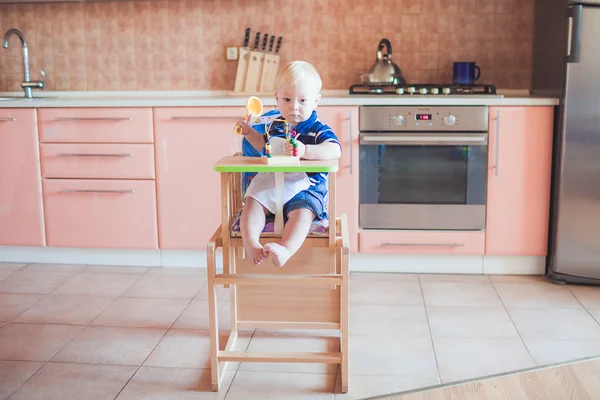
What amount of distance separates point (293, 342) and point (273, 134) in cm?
82

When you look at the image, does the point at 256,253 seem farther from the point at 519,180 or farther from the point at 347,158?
the point at 519,180

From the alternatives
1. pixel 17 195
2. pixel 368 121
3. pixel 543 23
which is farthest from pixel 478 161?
pixel 17 195

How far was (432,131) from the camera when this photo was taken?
3.29 m

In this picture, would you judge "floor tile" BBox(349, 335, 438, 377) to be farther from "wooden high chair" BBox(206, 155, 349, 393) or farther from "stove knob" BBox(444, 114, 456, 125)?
"stove knob" BBox(444, 114, 456, 125)

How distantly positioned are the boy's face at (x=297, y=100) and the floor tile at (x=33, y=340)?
48.4 inches

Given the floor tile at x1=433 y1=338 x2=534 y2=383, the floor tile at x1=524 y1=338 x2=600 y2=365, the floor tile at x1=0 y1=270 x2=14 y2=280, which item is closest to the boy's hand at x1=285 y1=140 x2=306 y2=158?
the floor tile at x1=433 y1=338 x2=534 y2=383

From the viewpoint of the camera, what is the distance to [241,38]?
3.84m

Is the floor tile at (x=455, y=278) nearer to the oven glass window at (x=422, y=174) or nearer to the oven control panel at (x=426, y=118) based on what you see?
the oven glass window at (x=422, y=174)

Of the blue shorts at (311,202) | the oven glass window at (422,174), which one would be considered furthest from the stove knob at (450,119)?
the blue shorts at (311,202)

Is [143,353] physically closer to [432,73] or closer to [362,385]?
[362,385]

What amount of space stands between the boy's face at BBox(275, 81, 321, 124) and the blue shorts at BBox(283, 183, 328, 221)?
0.23 metres

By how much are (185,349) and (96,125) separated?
141 centimetres

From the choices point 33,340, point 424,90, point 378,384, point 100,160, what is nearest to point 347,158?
point 424,90

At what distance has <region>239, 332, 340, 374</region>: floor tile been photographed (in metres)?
2.38
